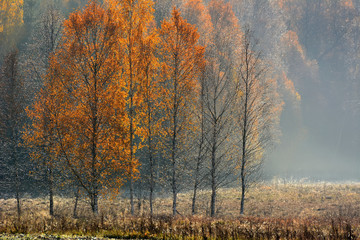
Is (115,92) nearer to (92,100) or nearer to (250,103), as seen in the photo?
(92,100)

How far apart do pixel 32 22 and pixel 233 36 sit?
2593cm

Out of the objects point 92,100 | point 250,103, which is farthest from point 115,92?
point 250,103

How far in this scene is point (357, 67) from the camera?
67.4 meters

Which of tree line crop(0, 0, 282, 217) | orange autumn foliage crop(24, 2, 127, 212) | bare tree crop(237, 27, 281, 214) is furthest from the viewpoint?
bare tree crop(237, 27, 281, 214)

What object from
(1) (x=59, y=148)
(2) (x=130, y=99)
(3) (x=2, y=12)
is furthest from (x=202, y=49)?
(3) (x=2, y=12)

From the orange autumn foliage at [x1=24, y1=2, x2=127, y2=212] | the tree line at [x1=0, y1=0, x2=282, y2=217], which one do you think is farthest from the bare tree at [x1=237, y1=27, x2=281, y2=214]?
the orange autumn foliage at [x1=24, y1=2, x2=127, y2=212]

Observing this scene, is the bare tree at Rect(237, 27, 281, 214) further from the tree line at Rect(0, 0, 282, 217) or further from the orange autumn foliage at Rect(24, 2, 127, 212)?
the orange autumn foliage at Rect(24, 2, 127, 212)

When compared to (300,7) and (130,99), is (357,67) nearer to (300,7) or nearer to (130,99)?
(300,7)

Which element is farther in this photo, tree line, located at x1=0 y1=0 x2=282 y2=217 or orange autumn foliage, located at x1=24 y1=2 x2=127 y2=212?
tree line, located at x1=0 y1=0 x2=282 y2=217

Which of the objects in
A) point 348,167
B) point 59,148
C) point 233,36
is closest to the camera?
point 59,148

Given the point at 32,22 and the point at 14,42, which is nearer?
the point at 14,42

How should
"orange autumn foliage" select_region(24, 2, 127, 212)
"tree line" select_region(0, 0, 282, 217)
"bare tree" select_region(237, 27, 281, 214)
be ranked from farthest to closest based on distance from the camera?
"bare tree" select_region(237, 27, 281, 214), "tree line" select_region(0, 0, 282, 217), "orange autumn foliage" select_region(24, 2, 127, 212)

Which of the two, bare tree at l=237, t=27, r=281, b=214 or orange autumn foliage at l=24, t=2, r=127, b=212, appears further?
bare tree at l=237, t=27, r=281, b=214

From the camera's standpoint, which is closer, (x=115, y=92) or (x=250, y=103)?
(x=115, y=92)
